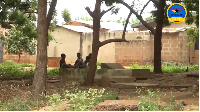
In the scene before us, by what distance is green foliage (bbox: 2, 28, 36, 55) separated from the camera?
82.9 ft

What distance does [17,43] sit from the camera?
25250 mm

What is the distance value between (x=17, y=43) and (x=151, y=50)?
28.9 feet

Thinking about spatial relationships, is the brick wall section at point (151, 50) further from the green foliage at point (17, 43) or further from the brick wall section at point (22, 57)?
the brick wall section at point (22, 57)

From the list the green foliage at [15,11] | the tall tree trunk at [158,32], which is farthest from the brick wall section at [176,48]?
the green foliage at [15,11]

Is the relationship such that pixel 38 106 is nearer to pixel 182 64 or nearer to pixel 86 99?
pixel 86 99

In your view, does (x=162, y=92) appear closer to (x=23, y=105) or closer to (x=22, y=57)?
(x=23, y=105)

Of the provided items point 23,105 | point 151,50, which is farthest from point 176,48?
point 23,105

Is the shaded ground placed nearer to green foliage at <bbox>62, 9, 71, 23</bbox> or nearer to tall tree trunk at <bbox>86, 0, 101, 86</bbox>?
tall tree trunk at <bbox>86, 0, 101, 86</bbox>

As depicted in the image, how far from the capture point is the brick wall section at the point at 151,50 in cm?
2464

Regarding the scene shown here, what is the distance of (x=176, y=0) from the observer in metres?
16.4

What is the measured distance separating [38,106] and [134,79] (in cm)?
625

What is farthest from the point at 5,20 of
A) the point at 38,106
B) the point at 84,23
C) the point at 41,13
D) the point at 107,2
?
the point at 84,23

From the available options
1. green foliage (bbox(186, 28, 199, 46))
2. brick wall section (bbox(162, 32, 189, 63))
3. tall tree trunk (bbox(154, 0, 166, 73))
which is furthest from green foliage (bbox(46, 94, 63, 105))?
brick wall section (bbox(162, 32, 189, 63))

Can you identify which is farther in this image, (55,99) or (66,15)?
(66,15)
